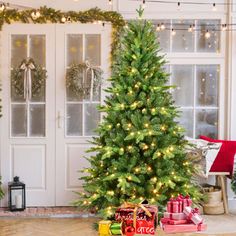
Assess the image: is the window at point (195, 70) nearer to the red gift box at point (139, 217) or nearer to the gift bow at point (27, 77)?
the gift bow at point (27, 77)

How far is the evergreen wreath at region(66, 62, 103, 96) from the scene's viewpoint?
5.59 metres

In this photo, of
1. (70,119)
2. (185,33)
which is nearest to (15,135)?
(70,119)

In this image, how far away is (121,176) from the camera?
4633 mm

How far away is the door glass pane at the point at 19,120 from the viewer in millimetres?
5785

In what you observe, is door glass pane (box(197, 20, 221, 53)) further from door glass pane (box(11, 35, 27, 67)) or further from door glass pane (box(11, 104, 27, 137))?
door glass pane (box(11, 104, 27, 137))

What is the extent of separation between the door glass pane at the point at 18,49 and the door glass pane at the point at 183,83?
183 cm

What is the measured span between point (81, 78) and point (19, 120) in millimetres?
932

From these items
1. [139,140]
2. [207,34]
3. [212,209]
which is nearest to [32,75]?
[139,140]

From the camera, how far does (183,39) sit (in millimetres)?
5855

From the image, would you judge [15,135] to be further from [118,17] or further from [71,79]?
[118,17]

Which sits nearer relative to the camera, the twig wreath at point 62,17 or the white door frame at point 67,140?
the twig wreath at point 62,17

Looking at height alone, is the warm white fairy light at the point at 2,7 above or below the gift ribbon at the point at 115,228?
above

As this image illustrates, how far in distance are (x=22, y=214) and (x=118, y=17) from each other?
100 inches

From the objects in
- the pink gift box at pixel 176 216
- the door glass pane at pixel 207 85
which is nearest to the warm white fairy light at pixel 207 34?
the door glass pane at pixel 207 85
